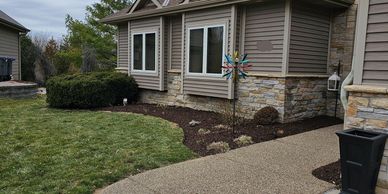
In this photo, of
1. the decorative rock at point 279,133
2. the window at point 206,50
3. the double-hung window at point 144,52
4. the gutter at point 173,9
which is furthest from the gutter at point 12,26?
the decorative rock at point 279,133

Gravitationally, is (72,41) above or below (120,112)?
above

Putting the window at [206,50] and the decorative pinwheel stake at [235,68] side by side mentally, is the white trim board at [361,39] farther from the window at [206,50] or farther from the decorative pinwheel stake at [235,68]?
the window at [206,50]

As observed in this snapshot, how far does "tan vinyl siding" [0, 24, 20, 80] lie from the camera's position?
52.8 feet

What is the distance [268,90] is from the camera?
7637mm

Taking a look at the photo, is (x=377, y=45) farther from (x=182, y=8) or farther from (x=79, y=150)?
(x=182, y=8)

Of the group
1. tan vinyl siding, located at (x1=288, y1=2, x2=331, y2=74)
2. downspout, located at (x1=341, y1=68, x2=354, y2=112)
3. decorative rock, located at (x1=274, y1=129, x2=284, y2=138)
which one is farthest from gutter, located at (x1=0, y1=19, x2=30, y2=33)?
downspout, located at (x1=341, y1=68, x2=354, y2=112)

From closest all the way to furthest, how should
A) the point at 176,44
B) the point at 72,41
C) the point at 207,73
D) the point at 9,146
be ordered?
the point at 9,146, the point at 207,73, the point at 176,44, the point at 72,41

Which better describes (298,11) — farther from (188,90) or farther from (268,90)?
(188,90)

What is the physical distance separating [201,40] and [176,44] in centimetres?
146

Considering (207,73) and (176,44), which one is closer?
(207,73)

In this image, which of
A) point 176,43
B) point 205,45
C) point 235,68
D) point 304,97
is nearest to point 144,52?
point 176,43

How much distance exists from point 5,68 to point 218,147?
45.7 feet

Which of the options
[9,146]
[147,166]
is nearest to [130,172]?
[147,166]

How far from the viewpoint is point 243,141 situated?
5934 millimetres
